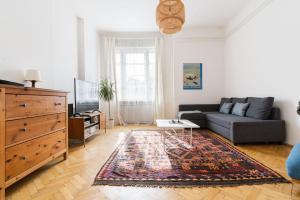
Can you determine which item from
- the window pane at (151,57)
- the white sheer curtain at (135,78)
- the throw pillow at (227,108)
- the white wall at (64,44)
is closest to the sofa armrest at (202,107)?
the throw pillow at (227,108)

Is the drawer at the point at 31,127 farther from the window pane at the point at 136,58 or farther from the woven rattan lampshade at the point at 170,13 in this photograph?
the window pane at the point at 136,58

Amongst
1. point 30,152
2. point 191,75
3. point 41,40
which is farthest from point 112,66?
point 30,152

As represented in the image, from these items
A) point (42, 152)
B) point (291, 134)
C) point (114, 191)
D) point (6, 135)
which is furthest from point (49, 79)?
point (291, 134)

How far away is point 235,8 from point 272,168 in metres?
3.82

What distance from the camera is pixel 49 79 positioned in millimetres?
2979

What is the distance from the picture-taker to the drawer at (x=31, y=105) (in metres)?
1.57

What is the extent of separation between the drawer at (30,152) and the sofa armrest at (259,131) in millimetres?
2856

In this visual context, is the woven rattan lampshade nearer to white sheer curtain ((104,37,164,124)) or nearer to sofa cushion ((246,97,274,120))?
sofa cushion ((246,97,274,120))

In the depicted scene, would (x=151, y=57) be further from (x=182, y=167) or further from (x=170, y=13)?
(x=182, y=167)

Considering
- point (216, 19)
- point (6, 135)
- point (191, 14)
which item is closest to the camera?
point (6, 135)

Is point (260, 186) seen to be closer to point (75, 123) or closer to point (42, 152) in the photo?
point (42, 152)

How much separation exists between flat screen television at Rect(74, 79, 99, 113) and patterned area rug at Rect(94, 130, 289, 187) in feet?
3.84

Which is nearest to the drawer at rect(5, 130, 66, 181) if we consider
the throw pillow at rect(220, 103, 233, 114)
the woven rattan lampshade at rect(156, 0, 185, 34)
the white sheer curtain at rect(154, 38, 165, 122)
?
the woven rattan lampshade at rect(156, 0, 185, 34)

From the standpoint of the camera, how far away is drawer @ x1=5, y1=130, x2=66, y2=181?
1536mm
